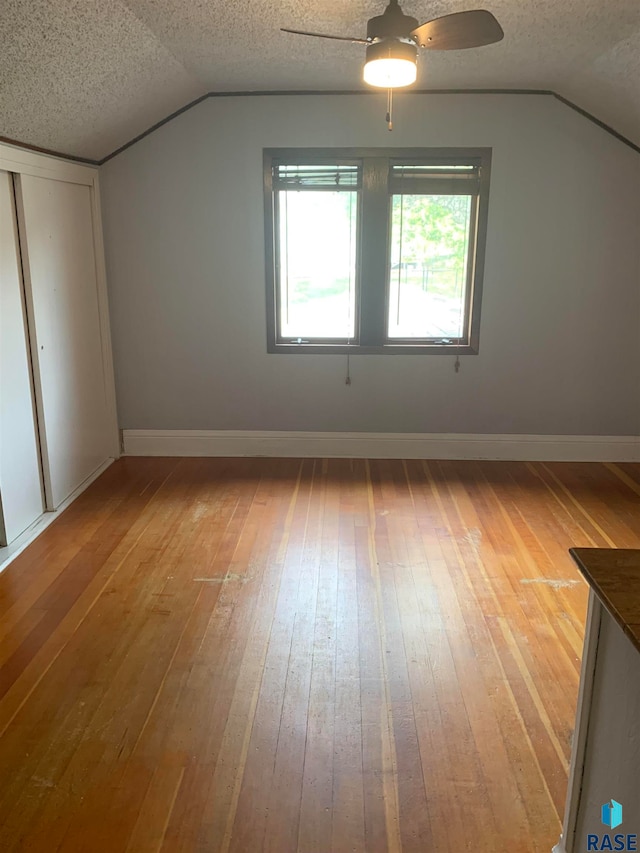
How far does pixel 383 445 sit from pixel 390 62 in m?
2.70

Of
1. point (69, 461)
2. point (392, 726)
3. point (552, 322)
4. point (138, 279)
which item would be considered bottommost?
point (392, 726)

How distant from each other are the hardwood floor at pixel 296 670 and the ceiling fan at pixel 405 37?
226cm

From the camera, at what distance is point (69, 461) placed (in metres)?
4.03

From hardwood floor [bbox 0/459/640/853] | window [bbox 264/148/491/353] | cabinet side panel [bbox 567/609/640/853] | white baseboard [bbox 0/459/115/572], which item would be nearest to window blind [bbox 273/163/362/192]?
window [bbox 264/148/491/353]

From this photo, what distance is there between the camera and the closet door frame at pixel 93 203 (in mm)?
3324

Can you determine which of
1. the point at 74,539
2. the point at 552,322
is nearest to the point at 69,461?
the point at 74,539

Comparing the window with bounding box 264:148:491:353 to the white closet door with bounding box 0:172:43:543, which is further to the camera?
the window with bounding box 264:148:491:353

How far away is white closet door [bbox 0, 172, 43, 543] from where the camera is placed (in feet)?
10.8

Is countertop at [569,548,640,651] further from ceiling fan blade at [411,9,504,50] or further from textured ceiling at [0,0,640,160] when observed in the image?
textured ceiling at [0,0,640,160]

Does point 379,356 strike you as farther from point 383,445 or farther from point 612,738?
point 612,738

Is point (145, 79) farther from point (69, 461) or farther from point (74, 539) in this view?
point (74, 539)

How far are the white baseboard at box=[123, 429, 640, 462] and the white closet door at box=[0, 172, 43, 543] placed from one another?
1.27 m

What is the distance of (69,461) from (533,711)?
9.93ft

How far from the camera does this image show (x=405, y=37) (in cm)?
256
